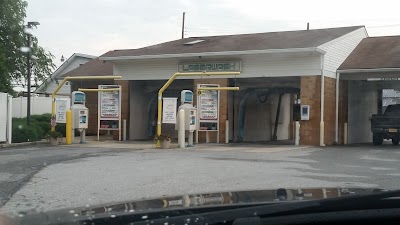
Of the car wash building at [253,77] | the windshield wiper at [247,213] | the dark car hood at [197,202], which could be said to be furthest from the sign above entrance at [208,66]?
the windshield wiper at [247,213]

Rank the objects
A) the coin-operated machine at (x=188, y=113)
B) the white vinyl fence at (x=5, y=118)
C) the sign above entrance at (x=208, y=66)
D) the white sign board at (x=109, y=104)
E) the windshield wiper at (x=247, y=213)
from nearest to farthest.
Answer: the windshield wiper at (x=247, y=213) → the coin-operated machine at (x=188, y=113) → the white vinyl fence at (x=5, y=118) → the sign above entrance at (x=208, y=66) → the white sign board at (x=109, y=104)

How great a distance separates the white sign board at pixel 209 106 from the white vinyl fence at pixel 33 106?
52.2ft

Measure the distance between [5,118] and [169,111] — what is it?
669 cm

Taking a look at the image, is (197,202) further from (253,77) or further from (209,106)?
(253,77)

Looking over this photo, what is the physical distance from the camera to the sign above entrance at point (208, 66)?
2228cm

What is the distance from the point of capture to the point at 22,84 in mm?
27781

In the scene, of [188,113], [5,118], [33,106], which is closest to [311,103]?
[188,113]

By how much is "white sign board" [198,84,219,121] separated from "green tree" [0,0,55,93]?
30.3 ft

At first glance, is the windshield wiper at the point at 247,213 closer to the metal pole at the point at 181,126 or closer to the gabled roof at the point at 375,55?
the metal pole at the point at 181,126

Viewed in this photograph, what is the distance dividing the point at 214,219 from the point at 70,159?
12762 millimetres

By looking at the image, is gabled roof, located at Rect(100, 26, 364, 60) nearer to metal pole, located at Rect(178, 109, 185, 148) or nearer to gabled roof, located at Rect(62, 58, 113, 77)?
gabled roof, located at Rect(62, 58, 113, 77)

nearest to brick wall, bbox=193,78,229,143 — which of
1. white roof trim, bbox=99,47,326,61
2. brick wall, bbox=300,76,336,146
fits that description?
white roof trim, bbox=99,47,326,61

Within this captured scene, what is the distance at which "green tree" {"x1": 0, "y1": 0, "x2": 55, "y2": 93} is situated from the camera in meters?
23.9

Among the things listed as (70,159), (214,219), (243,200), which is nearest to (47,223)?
(214,219)
